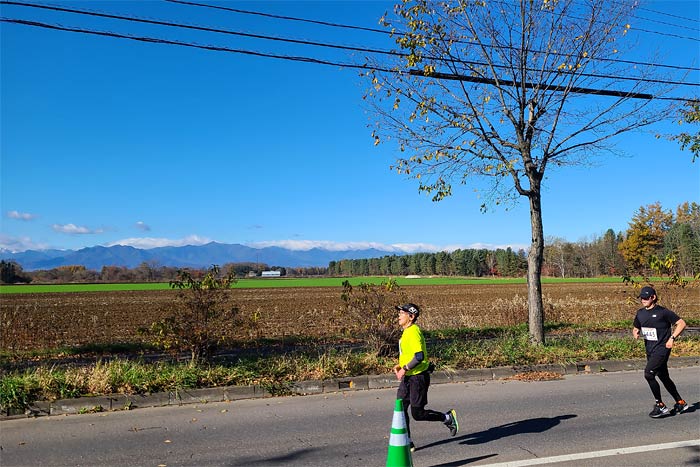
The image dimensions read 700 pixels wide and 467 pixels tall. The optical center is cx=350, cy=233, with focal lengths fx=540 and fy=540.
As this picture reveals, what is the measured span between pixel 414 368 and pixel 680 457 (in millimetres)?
2616

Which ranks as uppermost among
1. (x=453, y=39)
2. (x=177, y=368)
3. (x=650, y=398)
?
(x=453, y=39)

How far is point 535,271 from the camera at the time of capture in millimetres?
11164

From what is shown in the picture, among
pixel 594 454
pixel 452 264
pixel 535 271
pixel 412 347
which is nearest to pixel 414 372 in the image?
pixel 412 347

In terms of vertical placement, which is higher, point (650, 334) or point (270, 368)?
point (650, 334)

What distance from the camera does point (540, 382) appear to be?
904 cm

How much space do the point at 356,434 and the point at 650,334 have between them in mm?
4081

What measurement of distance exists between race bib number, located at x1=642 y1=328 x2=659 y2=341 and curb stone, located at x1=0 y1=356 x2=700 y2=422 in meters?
2.84

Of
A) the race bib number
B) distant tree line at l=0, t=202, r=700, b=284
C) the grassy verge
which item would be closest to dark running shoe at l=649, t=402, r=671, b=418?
the race bib number

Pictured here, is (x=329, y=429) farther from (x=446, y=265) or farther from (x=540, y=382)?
(x=446, y=265)

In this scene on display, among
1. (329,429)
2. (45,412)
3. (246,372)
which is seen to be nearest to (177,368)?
(246,372)

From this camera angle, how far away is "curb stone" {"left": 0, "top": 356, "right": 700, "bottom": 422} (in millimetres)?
6941

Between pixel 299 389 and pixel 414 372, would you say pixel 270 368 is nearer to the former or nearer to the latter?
pixel 299 389

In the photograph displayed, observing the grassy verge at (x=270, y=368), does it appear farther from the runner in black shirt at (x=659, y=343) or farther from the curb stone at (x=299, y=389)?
the runner in black shirt at (x=659, y=343)

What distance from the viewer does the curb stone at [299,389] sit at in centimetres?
694
